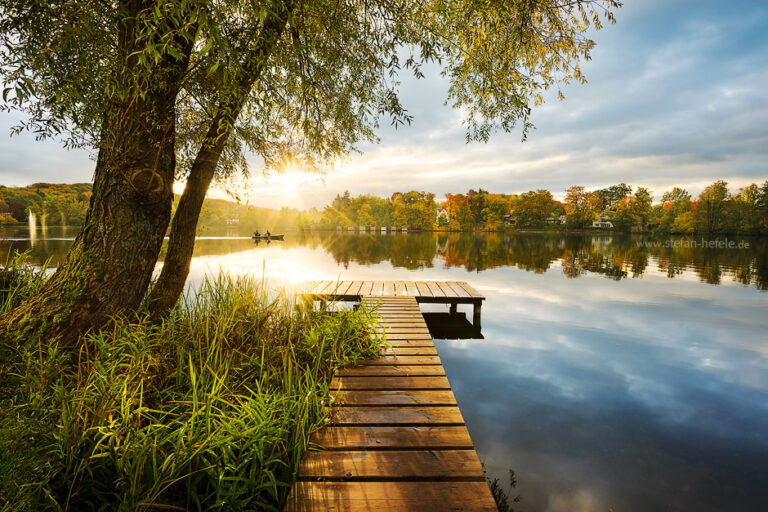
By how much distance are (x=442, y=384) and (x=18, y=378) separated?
11.2 ft

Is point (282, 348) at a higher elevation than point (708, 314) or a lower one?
higher

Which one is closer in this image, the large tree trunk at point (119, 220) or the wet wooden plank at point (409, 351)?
the large tree trunk at point (119, 220)

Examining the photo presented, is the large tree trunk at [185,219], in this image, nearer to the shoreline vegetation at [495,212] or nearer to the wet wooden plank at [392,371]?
the wet wooden plank at [392,371]

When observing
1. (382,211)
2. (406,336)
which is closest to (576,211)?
(382,211)

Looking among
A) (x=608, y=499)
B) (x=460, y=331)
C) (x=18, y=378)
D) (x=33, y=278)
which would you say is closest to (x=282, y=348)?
(x=18, y=378)

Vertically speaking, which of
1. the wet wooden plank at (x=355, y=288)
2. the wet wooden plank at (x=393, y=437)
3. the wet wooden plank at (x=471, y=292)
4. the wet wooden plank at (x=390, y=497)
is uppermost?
the wet wooden plank at (x=355, y=288)

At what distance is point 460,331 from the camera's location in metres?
7.70

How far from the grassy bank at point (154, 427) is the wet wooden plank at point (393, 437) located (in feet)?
Answer: 0.49

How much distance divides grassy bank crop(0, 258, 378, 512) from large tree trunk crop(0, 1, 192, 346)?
0.30 m

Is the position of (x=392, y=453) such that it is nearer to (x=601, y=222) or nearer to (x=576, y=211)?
(x=576, y=211)

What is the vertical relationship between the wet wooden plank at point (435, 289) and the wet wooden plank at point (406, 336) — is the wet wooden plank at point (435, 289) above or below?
above

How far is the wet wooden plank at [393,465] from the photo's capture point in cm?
182

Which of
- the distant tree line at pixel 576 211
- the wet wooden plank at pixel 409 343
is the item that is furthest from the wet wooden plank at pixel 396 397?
the distant tree line at pixel 576 211

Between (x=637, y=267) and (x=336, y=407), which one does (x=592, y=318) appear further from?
(x=637, y=267)
